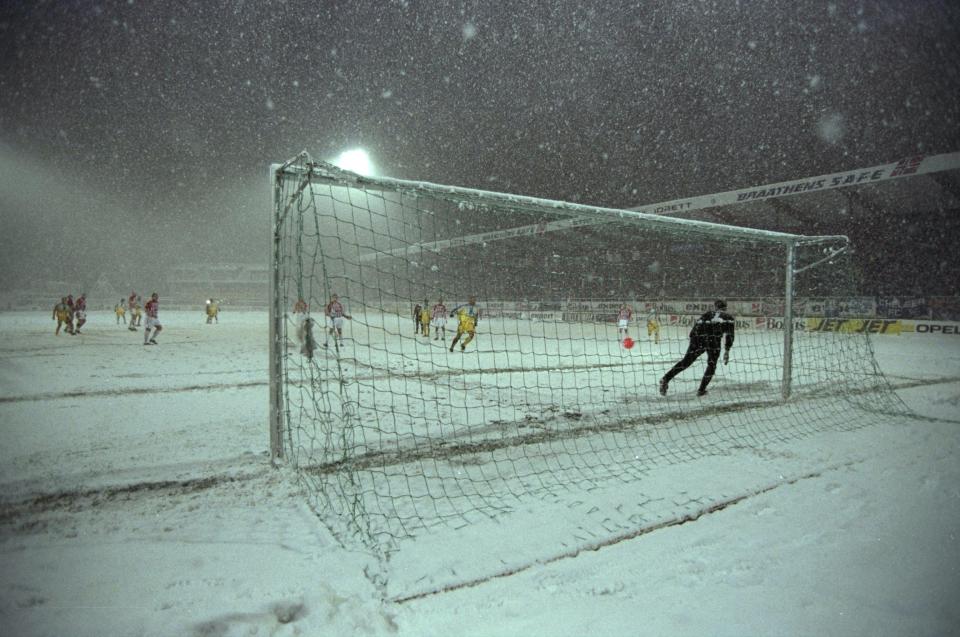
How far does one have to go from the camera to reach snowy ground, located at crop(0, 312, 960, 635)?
80.0 inches

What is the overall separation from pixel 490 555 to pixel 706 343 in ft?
19.0

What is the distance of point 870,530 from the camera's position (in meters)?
2.83

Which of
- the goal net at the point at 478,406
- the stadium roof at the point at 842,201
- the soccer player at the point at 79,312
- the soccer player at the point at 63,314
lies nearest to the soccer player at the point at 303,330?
the goal net at the point at 478,406

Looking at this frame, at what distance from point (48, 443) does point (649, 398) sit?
713 centimetres

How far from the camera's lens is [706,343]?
7.14 metres

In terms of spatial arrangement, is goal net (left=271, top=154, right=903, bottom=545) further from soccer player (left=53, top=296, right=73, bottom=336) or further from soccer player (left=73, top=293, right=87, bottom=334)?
soccer player (left=73, top=293, right=87, bottom=334)

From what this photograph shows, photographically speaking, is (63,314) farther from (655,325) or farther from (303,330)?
(655,325)

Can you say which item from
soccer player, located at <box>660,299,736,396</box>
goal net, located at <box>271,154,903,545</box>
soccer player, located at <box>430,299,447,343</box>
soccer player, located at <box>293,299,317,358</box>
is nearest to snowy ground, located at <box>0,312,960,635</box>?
goal net, located at <box>271,154,903,545</box>

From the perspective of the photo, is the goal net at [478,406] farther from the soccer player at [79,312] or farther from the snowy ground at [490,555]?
the soccer player at [79,312]

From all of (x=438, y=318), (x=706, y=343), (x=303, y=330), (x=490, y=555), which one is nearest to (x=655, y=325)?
(x=438, y=318)

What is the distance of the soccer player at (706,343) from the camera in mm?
7070

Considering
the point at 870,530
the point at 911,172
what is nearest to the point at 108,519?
the point at 870,530

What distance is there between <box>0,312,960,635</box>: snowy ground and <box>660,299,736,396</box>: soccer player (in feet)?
8.38

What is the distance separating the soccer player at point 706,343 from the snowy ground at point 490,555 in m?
2.56
